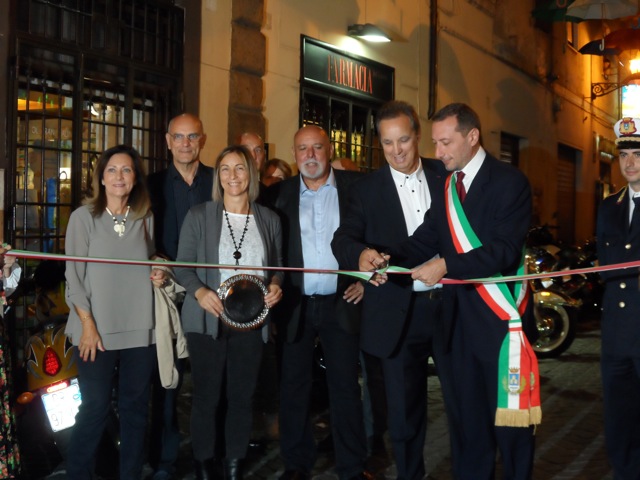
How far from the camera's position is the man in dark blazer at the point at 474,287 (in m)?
4.02

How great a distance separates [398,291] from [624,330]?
117cm

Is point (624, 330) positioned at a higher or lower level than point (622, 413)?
higher

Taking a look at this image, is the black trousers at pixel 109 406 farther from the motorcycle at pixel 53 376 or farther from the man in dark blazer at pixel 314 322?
the man in dark blazer at pixel 314 322

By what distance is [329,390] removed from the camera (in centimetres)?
497

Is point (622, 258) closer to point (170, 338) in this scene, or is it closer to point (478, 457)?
point (478, 457)

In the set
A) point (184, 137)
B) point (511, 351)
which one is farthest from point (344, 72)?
point (511, 351)

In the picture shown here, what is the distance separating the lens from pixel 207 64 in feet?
27.4

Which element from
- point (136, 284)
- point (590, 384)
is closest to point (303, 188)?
point (136, 284)

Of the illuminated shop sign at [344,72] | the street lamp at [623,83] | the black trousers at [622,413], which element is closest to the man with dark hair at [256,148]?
the black trousers at [622,413]

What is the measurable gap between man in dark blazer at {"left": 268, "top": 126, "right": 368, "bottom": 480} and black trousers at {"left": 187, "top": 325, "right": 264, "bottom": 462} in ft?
1.07

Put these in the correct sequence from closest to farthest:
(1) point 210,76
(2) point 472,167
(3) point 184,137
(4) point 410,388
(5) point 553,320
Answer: (2) point 472,167 < (4) point 410,388 < (3) point 184,137 < (1) point 210,76 < (5) point 553,320

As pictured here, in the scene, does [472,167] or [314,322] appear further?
[314,322]

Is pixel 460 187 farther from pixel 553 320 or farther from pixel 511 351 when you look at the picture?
pixel 553 320

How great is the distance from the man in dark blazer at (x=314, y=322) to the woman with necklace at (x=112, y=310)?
0.84 metres
